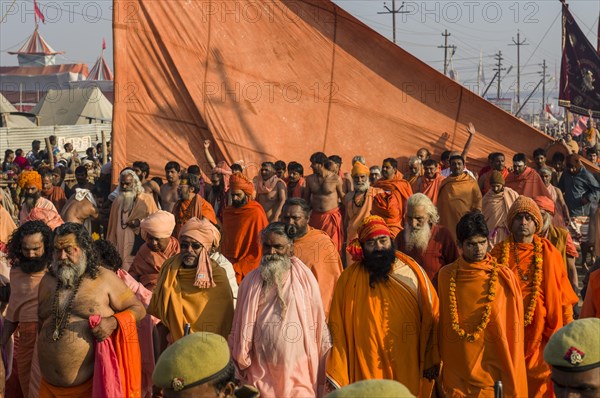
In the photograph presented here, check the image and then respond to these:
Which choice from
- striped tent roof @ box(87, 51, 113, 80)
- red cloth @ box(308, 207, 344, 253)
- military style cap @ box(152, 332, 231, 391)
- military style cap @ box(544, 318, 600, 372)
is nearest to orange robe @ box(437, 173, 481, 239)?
red cloth @ box(308, 207, 344, 253)

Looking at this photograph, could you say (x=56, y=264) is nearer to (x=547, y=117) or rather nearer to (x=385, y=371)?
(x=385, y=371)

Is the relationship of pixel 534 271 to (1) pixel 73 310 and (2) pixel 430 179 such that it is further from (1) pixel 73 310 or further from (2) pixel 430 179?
(2) pixel 430 179

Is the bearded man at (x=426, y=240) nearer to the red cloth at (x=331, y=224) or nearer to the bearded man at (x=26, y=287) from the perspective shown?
the bearded man at (x=26, y=287)

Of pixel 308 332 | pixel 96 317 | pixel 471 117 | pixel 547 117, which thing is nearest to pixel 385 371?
pixel 308 332

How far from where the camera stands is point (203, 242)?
630cm

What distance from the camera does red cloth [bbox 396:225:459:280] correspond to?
6.79 m

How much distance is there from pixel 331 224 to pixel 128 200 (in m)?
1.92

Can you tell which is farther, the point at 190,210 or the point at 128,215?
the point at 128,215

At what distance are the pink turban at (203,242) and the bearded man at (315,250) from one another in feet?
1.84

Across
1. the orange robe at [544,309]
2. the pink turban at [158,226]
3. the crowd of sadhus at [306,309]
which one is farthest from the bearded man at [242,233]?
the orange robe at [544,309]

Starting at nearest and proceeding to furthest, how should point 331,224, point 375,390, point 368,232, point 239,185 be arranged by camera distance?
1. point 375,390
2. point 368,232
3. point 239,185
4. point 331,224

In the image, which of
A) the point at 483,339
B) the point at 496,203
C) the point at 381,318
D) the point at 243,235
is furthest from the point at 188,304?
the point at 496,203

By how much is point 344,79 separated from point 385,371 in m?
7.70

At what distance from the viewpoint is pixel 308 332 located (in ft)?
18.9
